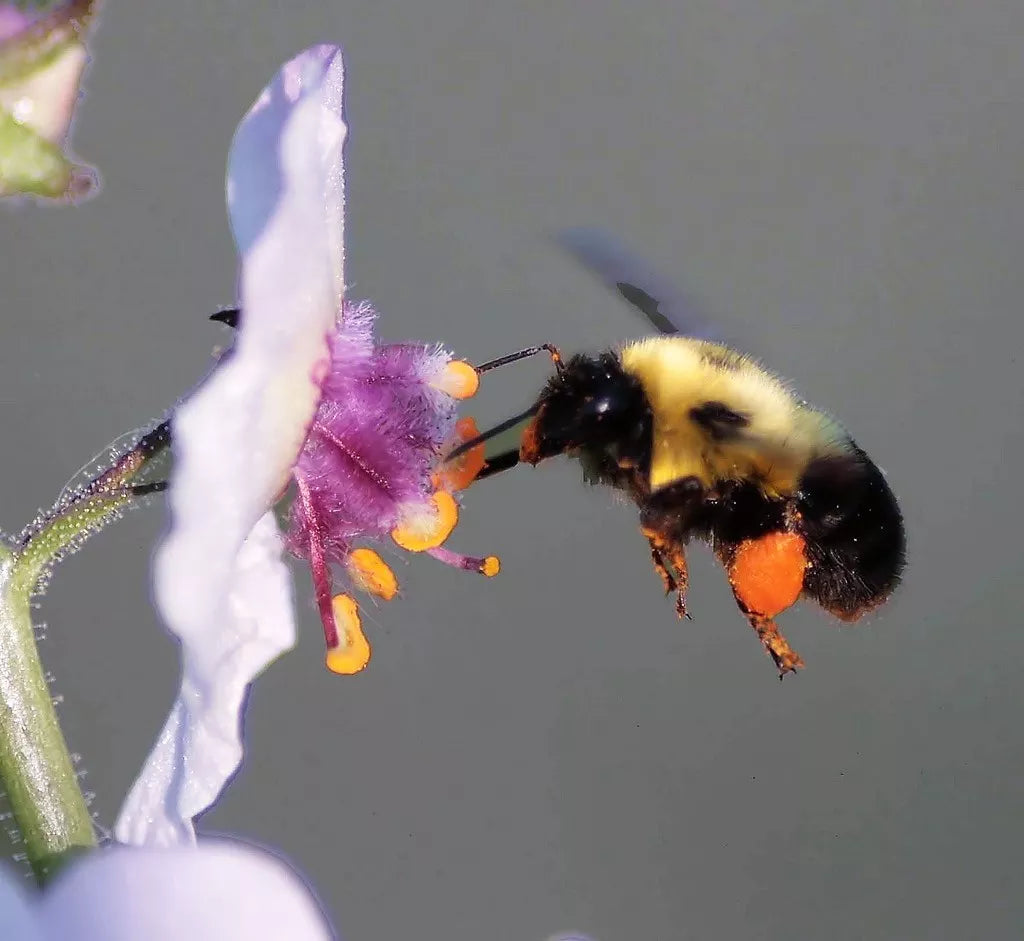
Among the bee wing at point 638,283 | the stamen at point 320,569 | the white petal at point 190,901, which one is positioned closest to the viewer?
the white petal at point 190,901

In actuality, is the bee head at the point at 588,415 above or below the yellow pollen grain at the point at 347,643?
above

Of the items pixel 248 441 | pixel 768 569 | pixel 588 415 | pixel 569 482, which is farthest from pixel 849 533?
pixel 569 482

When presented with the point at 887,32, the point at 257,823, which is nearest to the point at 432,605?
the point at 257,823

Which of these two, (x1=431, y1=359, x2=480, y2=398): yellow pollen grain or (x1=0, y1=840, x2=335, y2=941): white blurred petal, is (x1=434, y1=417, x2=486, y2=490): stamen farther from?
(x1=0, y1=840, x2=335, y2=941): white blurred petal

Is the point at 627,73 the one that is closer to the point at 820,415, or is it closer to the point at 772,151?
the point at 772,151

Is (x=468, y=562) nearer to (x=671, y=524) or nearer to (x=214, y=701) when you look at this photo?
(x=671, y=524)

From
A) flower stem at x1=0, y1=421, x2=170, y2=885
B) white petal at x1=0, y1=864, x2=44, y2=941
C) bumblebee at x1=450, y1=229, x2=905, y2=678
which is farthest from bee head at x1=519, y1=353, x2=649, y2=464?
white petal at x1=0, y1=864, x2=44, y2=941

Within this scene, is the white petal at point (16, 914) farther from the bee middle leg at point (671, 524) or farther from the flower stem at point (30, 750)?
the bee middle leg at point (671, 524)

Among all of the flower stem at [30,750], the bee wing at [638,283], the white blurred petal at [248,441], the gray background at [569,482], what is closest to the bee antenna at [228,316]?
the white blurred petal at [248,441]
